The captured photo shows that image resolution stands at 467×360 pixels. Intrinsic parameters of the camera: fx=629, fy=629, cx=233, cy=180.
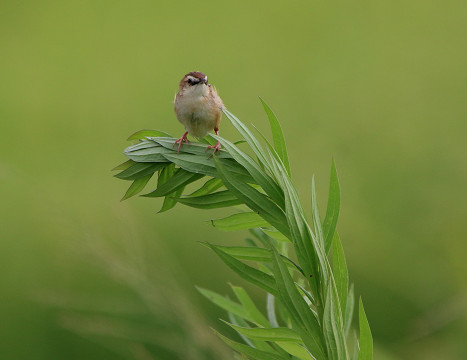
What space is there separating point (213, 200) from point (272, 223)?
0.12 feet

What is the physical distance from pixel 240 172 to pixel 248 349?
9 cm

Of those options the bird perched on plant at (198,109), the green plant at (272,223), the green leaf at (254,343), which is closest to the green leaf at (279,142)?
the green plant at (272,223)

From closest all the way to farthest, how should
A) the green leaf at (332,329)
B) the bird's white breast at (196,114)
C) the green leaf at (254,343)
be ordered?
the green leaf at (332,329) → the green leaf at (254,343) → the bird's white breast at (196,114)

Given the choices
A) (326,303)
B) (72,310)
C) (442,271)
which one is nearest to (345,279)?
(326,303)

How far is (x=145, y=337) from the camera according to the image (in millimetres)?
1110

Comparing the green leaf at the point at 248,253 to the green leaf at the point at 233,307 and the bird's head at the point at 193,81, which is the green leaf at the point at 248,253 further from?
the bird's head at the point at 193,81

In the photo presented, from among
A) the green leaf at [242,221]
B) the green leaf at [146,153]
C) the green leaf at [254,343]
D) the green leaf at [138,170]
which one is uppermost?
the green leaf at [146,153]

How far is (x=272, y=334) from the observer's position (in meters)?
0.31

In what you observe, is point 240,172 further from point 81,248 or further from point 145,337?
point 145,337

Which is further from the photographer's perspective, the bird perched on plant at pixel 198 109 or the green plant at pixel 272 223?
the bird perched on plant at pixel 198 109

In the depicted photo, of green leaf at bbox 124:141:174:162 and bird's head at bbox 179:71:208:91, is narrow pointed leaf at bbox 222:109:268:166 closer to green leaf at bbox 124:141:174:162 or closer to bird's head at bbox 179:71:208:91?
green leaf at bbox 124:141:174:162

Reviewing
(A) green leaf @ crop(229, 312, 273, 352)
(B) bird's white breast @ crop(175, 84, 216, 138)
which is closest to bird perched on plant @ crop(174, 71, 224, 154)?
(B) bird's white breast @ crop(175, 84, 216, 138)

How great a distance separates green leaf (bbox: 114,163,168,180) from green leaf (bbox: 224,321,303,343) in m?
0.09

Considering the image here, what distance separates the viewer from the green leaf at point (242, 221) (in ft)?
1.08
